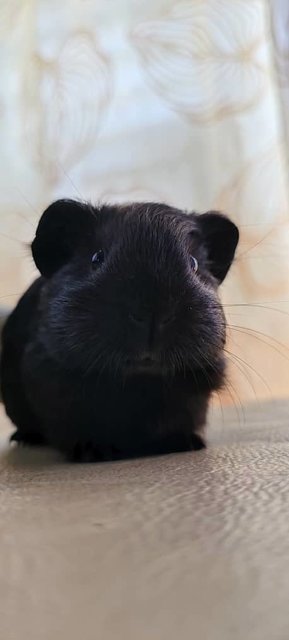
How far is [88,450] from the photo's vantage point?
79cm

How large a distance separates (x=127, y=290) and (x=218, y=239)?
266 mm

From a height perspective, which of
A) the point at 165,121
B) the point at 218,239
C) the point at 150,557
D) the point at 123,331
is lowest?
the point at 150,557

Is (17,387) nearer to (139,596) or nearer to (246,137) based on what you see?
(139,596)

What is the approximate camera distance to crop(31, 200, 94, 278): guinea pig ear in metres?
0.83

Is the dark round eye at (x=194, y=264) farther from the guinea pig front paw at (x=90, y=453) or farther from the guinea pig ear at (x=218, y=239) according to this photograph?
the guinea pig front paw at (x=90, y=453)

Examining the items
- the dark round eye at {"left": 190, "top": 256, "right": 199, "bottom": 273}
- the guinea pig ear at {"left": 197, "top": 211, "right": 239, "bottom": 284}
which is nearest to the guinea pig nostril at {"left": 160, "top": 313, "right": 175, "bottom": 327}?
the dark round eye at {"left": 190, "top": 256, "right": 199, "bottom": 273}

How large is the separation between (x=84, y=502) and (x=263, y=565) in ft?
A: 0.55

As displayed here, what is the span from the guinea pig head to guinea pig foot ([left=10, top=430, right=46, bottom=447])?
0.72 ft

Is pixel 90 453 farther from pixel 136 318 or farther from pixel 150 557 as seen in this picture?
pixel 150 557

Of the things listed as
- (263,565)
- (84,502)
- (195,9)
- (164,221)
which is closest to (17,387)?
(164,221)

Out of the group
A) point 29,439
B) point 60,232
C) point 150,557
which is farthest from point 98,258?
point 150,557

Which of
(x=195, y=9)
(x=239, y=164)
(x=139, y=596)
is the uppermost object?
(x=195, y=9)

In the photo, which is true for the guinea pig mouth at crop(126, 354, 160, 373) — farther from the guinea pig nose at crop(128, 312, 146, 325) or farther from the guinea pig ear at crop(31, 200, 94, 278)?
the guinea pig ear at crop(31, 200, 94, 278)

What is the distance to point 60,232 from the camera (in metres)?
0.84
